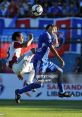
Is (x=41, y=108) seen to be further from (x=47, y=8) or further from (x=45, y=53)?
(x=47, y=8)

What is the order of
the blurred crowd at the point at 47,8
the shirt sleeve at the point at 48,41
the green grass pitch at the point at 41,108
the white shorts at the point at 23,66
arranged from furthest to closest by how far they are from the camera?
the blurred crowd at the point at 47,8 < the white shorts at the point at 23,66 < the shirt sleeve at the point at 48,41 < the green grass pitch at the point at 41,108

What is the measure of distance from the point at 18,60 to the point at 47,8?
6.09 m

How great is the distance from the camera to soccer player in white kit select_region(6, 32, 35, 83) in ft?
48.8

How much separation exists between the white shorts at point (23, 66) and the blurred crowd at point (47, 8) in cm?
505

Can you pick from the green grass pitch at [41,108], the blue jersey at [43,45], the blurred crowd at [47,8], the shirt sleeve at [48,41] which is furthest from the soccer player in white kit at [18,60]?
the blurred crowd at [47,8]

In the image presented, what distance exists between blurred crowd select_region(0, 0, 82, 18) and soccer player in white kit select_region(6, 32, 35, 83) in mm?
5092

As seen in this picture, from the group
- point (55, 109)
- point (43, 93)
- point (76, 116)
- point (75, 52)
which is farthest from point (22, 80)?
point (76, 116)

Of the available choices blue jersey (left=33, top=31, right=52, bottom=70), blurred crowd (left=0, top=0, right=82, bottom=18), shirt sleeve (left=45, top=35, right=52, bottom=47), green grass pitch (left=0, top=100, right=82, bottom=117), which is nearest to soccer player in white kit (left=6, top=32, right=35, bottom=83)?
blue jersey (left=33, top=31, right=52, bottom=70)

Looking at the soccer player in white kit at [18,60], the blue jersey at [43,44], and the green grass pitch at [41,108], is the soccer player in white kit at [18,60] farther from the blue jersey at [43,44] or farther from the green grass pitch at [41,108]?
the green grass pitch at [41,108]

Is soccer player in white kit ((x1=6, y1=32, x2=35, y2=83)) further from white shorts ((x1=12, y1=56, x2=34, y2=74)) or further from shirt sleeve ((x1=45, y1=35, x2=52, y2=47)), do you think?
shirt sleeve ((x1=45, y1=35, x2=52, y2=47))

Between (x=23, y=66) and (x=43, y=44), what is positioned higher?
(x=43, y=44)

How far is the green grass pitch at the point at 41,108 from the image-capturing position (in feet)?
40.2

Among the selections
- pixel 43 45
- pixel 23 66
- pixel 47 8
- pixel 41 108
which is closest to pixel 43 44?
pixel 43 45

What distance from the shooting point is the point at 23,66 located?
15047mm
